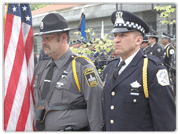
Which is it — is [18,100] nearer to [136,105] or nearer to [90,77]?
[90,77]

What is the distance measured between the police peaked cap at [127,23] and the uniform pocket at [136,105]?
0.82 metres

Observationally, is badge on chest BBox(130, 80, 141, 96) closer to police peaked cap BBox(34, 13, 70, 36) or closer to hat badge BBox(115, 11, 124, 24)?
hat badge BBox(115, 11, 124, 24)

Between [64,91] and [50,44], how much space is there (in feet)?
2.11

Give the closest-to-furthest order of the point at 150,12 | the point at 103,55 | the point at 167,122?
the point at 167,122 < the point at 103,55 < the point at 150,12

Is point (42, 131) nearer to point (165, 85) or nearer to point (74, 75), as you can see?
point (74, 75)

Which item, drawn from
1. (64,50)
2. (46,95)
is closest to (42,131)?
(46,95)

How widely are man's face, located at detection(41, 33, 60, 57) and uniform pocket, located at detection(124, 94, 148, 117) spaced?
118cm

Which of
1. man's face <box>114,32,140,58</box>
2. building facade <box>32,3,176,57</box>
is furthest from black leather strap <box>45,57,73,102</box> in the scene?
building facade <box>32,3,176,57</box>

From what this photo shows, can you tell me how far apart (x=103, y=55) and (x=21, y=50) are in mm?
5771

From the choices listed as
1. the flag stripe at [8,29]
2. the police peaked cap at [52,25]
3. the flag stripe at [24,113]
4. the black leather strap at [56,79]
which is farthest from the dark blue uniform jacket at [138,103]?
the flag stripe at [8,29]

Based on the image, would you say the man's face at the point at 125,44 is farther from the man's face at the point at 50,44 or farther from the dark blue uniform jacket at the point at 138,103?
the man's face at the point at 50,44

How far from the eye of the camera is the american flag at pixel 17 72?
3049mm

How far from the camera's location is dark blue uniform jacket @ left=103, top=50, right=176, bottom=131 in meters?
2.42

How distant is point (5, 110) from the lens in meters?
3.00
